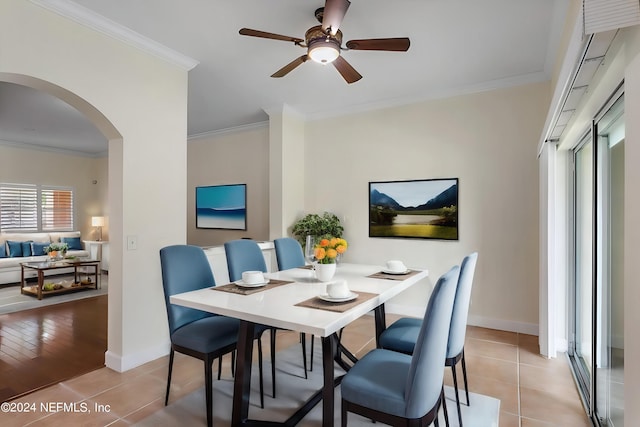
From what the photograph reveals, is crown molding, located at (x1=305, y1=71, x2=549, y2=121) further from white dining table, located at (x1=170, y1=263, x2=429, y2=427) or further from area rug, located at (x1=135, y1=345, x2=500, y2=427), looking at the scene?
area rug, located at (x1=135, y1=345, x2=500, y2=427)

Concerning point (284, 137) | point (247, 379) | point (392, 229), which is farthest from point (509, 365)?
point (284, 137)

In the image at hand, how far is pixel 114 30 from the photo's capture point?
2.76m

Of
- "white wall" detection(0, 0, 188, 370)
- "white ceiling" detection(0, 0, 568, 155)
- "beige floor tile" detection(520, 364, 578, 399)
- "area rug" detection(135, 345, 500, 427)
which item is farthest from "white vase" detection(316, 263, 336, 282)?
"white ceiling" detection(0, 0, 568, 155)

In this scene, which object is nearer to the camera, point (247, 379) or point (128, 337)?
point (247, 379)

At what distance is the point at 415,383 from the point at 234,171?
4.98 meters

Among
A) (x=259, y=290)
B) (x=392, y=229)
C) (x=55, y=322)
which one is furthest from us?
(x=392, y=229)

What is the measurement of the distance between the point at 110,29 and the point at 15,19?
60cm

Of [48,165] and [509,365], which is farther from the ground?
[48,165]

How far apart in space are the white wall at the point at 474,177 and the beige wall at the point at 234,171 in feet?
4.56

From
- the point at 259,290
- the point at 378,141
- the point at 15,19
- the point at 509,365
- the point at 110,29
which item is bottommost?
the point at 509,365

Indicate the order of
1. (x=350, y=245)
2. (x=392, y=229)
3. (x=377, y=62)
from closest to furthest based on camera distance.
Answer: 1. (x=377, y=62)
2. (x=392, y=229)
3. (x=350, y=245)

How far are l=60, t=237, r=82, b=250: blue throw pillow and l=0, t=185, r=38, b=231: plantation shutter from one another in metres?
0.74

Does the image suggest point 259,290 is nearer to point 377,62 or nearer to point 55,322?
point 377,62

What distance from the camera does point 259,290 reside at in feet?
7.25
